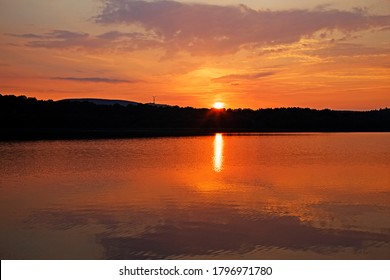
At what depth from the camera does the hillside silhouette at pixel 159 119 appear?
10906 centimetres

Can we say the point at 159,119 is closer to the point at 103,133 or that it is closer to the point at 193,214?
the point at 103,133

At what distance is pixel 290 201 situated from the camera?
61.9 feet

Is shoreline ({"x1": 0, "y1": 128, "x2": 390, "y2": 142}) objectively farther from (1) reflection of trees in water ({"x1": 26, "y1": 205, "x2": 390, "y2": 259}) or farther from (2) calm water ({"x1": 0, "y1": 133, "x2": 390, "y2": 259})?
(1) reflection of trees in water ({"x1": 26, "y1": 205, "x2": 390, "y2": 259})

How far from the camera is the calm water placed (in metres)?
12.0

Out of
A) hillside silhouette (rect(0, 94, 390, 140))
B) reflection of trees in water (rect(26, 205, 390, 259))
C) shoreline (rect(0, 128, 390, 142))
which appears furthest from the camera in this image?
hillside silhouette (rect(0, 94, 390, 140))

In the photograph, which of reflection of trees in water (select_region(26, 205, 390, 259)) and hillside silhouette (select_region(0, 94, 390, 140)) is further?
hillside silhouette (select_region(0, 94, 390, 140))

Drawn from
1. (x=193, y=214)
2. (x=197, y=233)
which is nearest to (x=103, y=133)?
(x=193, y=214)

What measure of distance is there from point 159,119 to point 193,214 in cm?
12117

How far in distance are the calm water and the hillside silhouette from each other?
Answer: 272ft

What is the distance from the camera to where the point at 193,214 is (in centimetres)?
1611

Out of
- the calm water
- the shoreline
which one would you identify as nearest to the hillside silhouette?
the shoreline

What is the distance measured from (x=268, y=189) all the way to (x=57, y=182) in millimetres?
11887

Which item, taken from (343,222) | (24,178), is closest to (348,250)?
(343,222)
